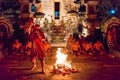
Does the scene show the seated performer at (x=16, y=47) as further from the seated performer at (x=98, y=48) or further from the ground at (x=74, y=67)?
the seated performer at (x=98, y=48)

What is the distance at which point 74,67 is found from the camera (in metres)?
14.0

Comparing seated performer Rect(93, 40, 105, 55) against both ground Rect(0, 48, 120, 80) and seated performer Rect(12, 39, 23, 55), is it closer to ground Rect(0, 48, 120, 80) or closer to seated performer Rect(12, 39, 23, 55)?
ground Rect(0, 48, 120, 80)

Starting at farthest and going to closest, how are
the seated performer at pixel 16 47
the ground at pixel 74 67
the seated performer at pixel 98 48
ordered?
the seated performer at pixel 98 48
the seated performer at pixel 16 47
the ground at pixel 74 67

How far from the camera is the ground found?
12.0 m

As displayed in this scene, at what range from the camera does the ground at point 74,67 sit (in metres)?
12.0

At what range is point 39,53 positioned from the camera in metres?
12.8

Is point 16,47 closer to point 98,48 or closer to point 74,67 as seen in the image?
point 98,48

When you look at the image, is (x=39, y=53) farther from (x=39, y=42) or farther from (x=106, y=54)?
(x=106, y=54)

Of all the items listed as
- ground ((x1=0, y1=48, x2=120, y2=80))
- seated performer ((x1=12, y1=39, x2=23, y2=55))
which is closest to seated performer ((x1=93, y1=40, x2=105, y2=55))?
ground ((x1=0, y1=48, x2=120, y2=80))

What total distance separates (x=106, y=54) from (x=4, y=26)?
734 centimetres

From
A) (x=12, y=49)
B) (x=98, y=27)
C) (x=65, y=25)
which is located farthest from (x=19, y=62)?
(x=65, y=25)

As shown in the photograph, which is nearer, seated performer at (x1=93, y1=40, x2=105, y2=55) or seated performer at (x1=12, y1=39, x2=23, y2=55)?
seated performer at (x1=12, y1=39, x2=23, y2=55)

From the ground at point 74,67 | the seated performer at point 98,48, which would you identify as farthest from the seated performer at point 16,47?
the seated performer at point 98,48

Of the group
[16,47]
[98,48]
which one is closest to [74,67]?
[98,48]
